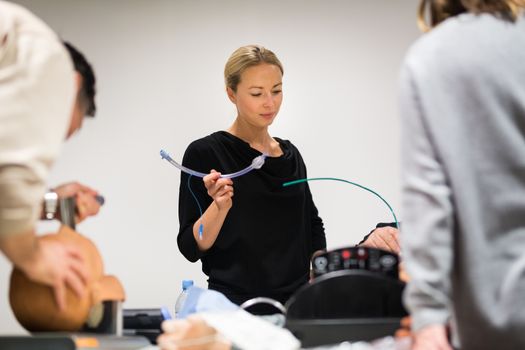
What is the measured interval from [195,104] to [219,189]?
58.6 inches

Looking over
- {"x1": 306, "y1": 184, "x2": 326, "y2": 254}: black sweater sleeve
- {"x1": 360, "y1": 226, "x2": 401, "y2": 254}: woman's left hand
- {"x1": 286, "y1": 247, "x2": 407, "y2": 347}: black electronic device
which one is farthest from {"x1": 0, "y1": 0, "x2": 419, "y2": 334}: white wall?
{"x1": 286, "y1": 247, "x2": 407, "y2": 347}: black electronic device

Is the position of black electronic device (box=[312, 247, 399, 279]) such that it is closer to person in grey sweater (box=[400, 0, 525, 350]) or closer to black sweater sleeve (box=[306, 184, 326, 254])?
person in grey sweater (box=[400, 0, 525, 350])

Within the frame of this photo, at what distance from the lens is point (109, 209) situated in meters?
3.52

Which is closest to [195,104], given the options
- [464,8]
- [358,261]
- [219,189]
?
[219,189]

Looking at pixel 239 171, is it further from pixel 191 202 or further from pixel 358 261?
pixel 358 261

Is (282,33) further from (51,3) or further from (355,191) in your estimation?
(51,3)

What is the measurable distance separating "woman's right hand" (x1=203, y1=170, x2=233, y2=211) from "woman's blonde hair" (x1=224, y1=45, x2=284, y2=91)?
0.42 meters

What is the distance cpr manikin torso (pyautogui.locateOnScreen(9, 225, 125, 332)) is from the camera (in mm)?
1353

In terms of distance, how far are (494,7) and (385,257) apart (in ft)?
1.87

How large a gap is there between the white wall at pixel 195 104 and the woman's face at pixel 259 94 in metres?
1.15

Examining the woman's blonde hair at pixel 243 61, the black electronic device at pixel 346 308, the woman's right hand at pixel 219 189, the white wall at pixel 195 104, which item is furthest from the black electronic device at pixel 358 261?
the white wall at pixel 195 104

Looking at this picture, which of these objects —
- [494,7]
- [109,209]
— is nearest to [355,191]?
[109,209]

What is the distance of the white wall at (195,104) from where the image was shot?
11.5ft

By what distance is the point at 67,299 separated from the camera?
135 cm
